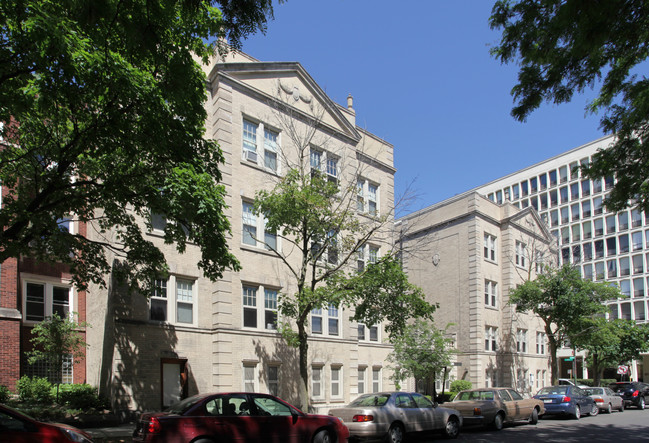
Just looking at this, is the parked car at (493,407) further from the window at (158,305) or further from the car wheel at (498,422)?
the window at (158,305)

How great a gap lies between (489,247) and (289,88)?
2034 centimetres

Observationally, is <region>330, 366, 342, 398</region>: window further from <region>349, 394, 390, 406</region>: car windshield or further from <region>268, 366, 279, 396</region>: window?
<region>349, 394, 390, 406</region>: car windshield

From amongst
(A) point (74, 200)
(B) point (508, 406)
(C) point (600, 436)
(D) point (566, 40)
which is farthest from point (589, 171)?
(A) point (74, 200)

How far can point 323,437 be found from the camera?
1240 centimetres

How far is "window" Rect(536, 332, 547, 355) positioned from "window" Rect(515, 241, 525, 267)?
582cm

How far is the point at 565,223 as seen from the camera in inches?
2943

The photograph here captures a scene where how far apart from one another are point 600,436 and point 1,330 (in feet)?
63.5

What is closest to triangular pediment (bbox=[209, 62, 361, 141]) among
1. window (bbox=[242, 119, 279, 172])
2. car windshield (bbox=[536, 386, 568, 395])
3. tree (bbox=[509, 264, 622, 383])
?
window (bbox=[242, 119, 279, 172])

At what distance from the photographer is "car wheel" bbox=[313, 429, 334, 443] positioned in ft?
40.4

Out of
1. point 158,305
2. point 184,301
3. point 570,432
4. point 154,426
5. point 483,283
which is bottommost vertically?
point 570,432

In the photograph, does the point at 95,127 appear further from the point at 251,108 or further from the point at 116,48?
the point at 251,108

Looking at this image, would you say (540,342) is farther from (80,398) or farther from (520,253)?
(80,398)

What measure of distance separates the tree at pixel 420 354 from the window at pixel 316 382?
4.72 meters

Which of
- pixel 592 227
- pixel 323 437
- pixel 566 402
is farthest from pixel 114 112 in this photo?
pixel 592 227
